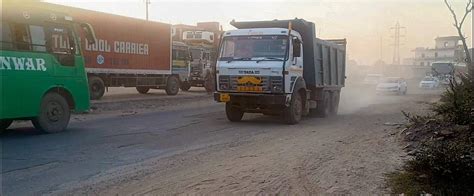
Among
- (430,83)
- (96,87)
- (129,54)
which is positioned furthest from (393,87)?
(96,87)

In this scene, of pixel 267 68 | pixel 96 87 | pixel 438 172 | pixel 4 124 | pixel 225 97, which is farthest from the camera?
pixel 96 87

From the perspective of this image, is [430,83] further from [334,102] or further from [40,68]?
[40,68]

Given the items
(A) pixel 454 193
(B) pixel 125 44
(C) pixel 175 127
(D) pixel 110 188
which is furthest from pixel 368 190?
(B) pixel 125 44

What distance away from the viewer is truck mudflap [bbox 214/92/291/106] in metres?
12.4

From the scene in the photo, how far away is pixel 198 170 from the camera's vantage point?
7.02 metres

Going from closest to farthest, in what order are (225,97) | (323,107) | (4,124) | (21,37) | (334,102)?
(21,37)
(4,124)
(225,97)
(323,107)
(334,102)

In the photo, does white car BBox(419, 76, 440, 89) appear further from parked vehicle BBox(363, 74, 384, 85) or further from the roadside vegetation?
the roadside vegetation

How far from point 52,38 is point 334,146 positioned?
Result: 636 centimetres

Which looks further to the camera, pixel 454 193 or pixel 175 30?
pixel 175 30

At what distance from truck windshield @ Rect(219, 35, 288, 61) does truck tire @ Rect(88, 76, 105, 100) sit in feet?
33.2

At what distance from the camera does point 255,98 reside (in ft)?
41.4

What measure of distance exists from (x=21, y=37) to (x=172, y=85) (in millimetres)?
17864

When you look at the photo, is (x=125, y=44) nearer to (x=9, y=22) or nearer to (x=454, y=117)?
(x=9, y=22)

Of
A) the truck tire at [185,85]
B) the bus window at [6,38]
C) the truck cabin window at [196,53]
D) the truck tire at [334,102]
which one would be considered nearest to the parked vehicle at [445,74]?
the truck tire at [334,102]
